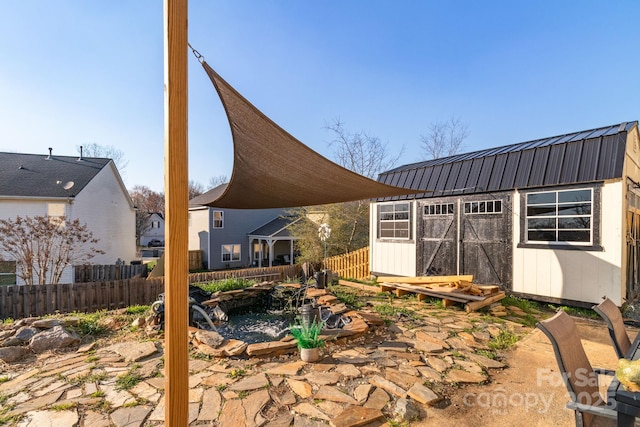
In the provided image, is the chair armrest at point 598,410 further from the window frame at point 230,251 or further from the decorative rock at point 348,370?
the window frame at point 230,251

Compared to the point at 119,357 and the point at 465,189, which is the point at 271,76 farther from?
the point at 119,357

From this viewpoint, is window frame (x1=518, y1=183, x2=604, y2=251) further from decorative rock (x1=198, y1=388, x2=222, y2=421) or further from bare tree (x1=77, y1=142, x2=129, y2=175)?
bare tree (x1=77, y1=142, x2=129, y2=175)

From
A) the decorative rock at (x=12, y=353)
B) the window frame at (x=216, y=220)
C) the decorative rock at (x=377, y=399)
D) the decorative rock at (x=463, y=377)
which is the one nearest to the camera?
the decorative rock at (x=377, y=399)

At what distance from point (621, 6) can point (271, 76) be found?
6962 millimetres

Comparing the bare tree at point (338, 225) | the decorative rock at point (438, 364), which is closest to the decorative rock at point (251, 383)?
the decorative rock at point (438, 364)

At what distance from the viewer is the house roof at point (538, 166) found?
190 inches

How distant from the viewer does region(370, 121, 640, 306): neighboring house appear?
480cm

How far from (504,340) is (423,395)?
1.98 metres

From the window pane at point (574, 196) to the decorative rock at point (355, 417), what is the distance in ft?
17.5

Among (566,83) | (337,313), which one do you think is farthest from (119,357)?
(566,83)

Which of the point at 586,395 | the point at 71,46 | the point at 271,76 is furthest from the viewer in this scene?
the point at 271,76

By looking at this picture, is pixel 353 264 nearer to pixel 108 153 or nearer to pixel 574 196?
pixel 574 196

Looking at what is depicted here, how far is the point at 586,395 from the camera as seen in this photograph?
1480 mm

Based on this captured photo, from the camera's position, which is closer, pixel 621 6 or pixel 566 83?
pixel 621 6
